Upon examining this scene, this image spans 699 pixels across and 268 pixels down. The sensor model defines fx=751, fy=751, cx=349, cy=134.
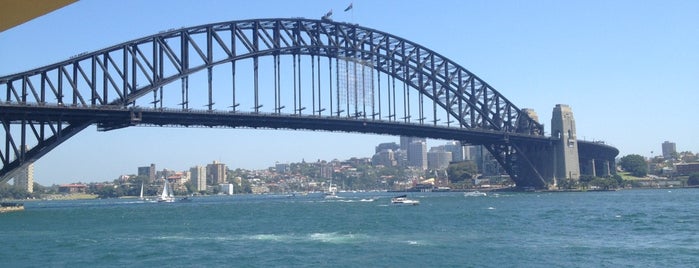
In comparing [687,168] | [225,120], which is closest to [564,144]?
[225,120]

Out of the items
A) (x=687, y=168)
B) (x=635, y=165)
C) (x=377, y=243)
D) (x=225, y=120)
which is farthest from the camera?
(x=687, y=168)

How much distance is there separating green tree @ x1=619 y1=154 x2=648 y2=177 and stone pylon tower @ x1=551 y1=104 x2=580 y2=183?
47.0 metres

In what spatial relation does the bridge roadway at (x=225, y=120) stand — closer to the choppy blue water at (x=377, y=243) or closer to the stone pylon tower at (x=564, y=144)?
the stone pylon tower at (x=564, y=144)

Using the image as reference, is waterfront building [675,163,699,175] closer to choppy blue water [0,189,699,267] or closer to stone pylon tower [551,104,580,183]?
stone pylon tower [551,104,580,183]

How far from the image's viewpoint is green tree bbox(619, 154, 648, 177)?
16162 centimetres

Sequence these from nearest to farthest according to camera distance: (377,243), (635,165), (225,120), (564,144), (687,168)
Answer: (377,243) < (225,120) < (564,144) < (635,165) < (687,168)

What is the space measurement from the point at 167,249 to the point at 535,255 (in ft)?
52.6

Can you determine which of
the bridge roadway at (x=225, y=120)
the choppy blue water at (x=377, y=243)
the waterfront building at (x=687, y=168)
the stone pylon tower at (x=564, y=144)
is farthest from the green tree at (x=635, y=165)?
the choppy blue water at (x=377, y=243)

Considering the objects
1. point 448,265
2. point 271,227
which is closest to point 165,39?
point 271,227

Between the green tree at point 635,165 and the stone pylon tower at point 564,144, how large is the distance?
47026mm

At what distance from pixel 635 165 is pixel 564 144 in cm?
5328

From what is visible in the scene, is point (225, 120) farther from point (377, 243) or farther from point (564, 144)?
point (564, 144)

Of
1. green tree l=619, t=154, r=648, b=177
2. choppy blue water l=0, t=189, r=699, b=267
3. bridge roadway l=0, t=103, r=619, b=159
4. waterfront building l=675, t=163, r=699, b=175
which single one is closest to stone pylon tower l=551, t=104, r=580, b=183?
bridge roadway l=0, t=103, r=619, b=159

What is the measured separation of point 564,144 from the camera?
11919cm
